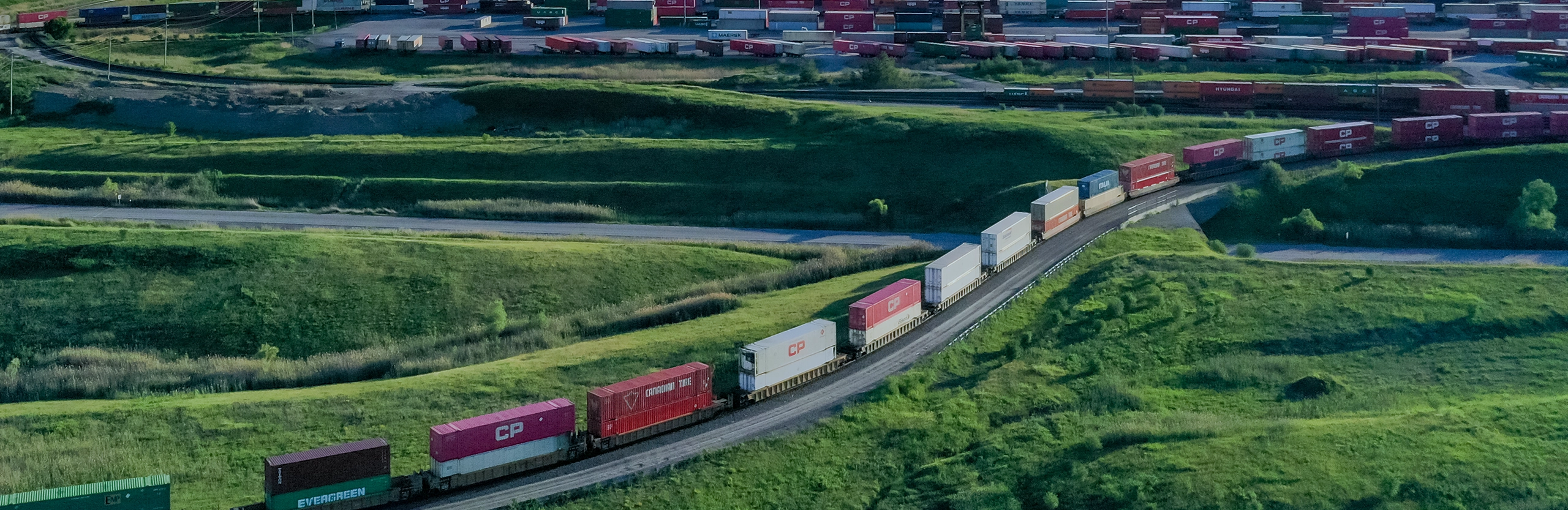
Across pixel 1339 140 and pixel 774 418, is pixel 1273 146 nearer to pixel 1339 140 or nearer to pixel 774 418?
pixel 1339 140

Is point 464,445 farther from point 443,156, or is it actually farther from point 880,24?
point 880,24

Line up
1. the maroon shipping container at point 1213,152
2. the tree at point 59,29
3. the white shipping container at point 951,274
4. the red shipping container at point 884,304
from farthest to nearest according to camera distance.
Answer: the tree at point 59,29, the maroon shipping container at point 1213,152, the white shipping container at point 951,274, the red shipping container at point 884,304

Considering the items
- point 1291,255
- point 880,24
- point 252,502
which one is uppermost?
point 880,24

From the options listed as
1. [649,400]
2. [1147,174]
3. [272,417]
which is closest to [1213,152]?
[1147,174]

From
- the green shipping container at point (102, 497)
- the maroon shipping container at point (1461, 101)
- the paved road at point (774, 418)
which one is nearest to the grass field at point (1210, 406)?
the paved road at point (774, 418)

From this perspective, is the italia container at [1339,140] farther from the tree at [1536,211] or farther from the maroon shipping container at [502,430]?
the maroon shipping container at [502,430]

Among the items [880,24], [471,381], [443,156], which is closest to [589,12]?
[880,24]

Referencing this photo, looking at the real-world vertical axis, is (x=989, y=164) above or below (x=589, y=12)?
below
